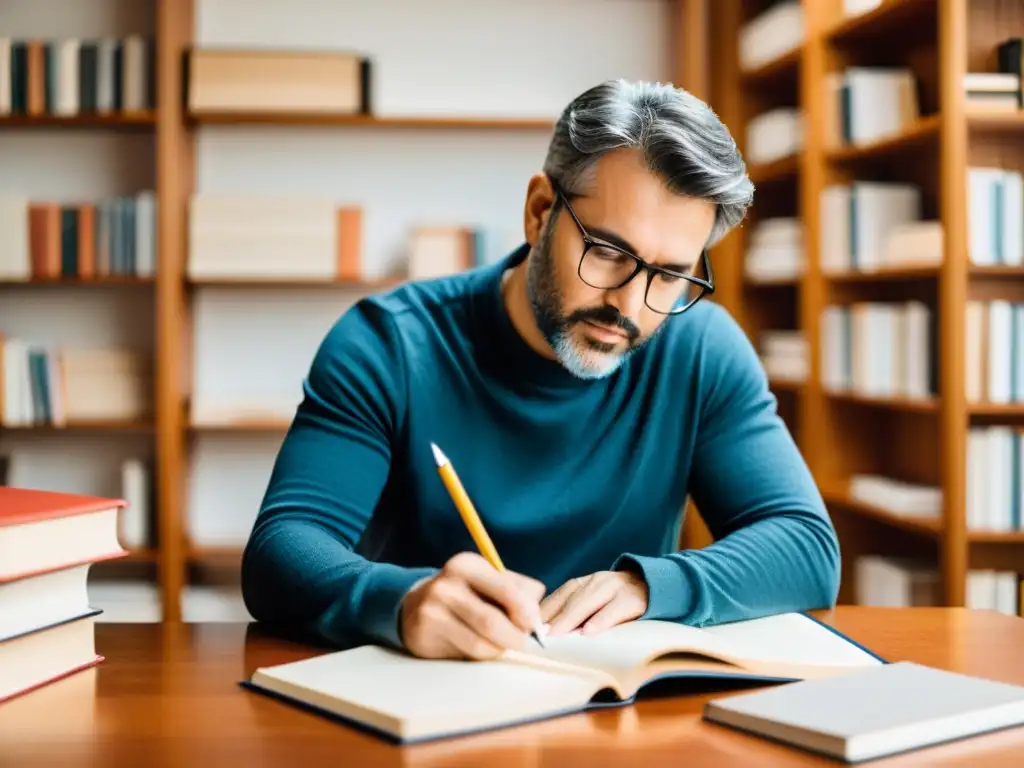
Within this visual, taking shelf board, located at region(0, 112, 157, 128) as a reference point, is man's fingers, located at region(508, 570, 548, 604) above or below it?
below

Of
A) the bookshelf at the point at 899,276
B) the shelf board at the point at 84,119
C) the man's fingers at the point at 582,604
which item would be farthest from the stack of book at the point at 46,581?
the shelf board at the point at 84,119

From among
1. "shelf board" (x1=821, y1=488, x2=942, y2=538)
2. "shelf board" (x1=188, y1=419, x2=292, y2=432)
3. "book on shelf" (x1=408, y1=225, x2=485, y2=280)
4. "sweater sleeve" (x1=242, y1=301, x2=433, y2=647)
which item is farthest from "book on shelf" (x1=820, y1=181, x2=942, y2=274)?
"sweater sleeve" (x1=242, y1=301, x2=433, y2=647)

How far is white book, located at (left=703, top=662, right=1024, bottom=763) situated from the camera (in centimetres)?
80

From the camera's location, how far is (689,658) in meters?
1.00

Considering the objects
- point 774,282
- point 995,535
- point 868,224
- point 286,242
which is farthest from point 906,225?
point 286,242

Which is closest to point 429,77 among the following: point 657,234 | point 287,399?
point 287,399

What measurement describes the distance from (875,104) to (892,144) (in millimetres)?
205

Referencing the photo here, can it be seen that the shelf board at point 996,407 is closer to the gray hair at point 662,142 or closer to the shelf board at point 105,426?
the gray hair at point 662,142

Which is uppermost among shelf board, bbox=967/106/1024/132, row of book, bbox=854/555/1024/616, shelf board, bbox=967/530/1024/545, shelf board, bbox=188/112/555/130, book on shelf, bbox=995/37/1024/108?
shelf board, bbox=188/112/555/130

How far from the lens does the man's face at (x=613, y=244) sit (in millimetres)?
1310

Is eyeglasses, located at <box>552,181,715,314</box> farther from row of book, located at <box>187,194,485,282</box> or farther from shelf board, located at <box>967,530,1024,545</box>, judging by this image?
row of book, located at <box>187,194,485,282</box>

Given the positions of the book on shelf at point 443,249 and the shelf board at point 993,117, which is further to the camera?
the book on shelf at point 443,249

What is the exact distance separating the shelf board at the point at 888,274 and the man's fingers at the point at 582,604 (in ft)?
6.41

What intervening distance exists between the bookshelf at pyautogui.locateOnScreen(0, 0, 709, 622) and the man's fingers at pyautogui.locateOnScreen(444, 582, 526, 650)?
2.88 m
